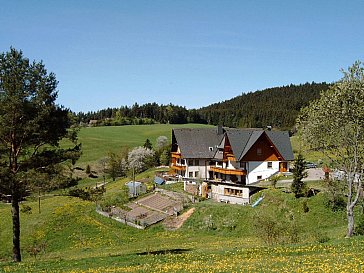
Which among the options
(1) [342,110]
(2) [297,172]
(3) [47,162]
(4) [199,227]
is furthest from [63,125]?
(2) [297,172]

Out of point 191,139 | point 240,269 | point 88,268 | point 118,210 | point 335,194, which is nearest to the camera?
point 240,269

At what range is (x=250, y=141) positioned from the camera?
64125 millimetres

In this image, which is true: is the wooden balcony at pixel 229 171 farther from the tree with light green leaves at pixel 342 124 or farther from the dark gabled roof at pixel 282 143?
the tree with light green leaves at pixel 342 124

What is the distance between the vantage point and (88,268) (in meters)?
21.6

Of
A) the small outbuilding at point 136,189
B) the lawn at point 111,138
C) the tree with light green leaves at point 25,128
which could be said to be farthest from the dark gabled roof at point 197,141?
the lawn at point 111,138

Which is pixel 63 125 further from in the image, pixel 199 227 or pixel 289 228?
pixel 199 227

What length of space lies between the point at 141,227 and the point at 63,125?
81.4 feet

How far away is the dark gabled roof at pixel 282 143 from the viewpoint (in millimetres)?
66062

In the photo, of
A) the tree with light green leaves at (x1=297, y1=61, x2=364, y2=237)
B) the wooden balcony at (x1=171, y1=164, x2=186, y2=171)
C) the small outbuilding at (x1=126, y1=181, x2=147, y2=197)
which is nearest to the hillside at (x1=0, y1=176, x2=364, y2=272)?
the tree with light green leaves at (x1=297, y1=61, x2=364, y2=237)

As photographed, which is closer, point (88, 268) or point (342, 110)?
point (88, 268)

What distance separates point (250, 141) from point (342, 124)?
35.0 m

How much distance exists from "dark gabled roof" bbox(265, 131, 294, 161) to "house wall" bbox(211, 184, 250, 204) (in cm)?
1163

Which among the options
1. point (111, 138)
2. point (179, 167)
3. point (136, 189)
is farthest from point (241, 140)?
point (111, 138)

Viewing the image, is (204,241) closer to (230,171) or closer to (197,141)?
(230,171)
